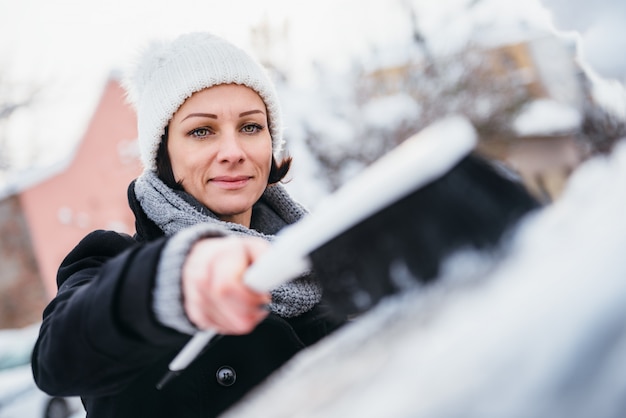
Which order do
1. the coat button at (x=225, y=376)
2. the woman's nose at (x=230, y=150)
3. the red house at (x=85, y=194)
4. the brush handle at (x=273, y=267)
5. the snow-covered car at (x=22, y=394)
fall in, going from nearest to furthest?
the brush handle at (x=273, y=267) < the coat button at (x=225, y=376) < the woman's nose at (x=230, y=150) < the snow-covered car at (x=22, y=394) < the red house at (x=85, y=194)

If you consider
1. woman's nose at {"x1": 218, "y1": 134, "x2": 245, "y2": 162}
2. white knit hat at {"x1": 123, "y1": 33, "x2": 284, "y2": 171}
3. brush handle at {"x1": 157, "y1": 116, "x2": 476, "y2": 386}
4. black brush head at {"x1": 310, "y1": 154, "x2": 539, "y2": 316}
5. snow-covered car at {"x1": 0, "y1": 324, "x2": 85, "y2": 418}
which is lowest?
snow-covered car at {"x1": 0, "y1": 324, "x2": 85, "y2": 418}

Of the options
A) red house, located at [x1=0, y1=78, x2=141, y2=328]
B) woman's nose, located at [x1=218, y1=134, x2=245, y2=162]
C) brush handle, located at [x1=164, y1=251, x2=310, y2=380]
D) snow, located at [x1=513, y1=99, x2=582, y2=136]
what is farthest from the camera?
red house, located at [x1=0, y1=78, x2=141, y2=328]

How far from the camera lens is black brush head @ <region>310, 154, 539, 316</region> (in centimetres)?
48

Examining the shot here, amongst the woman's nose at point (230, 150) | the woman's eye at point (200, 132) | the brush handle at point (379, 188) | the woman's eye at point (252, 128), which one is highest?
the woman's eye at point (200, 132)

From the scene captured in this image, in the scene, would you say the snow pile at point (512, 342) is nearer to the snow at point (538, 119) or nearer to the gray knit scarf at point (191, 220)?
the gray knit scarf at point (191, 220)

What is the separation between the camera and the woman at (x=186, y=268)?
0.64m

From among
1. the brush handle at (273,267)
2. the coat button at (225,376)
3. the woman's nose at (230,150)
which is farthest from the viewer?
the woman's nose at (230,150)

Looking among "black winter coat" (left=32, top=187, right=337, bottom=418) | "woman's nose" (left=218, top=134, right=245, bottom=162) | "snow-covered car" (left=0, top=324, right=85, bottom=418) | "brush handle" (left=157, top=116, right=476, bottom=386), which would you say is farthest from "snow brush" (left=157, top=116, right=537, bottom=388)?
"snow-covered car" (left=0, top=324, right=85, bottom=418)

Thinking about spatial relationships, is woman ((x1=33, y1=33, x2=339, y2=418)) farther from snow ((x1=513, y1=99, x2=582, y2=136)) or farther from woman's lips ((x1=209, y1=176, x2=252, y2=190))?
snow ((x1=513, y1=99, x2=582, y2=136))

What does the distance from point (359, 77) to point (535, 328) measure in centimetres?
1151

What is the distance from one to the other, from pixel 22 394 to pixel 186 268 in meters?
4.67

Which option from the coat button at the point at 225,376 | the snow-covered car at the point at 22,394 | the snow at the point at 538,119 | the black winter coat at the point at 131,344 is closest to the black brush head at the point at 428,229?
the black winter coat at the point at 131,344

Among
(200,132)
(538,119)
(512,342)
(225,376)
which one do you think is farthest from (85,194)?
(512,342)

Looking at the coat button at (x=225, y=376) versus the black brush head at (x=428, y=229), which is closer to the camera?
the black brush head at (x=428, y=229)
